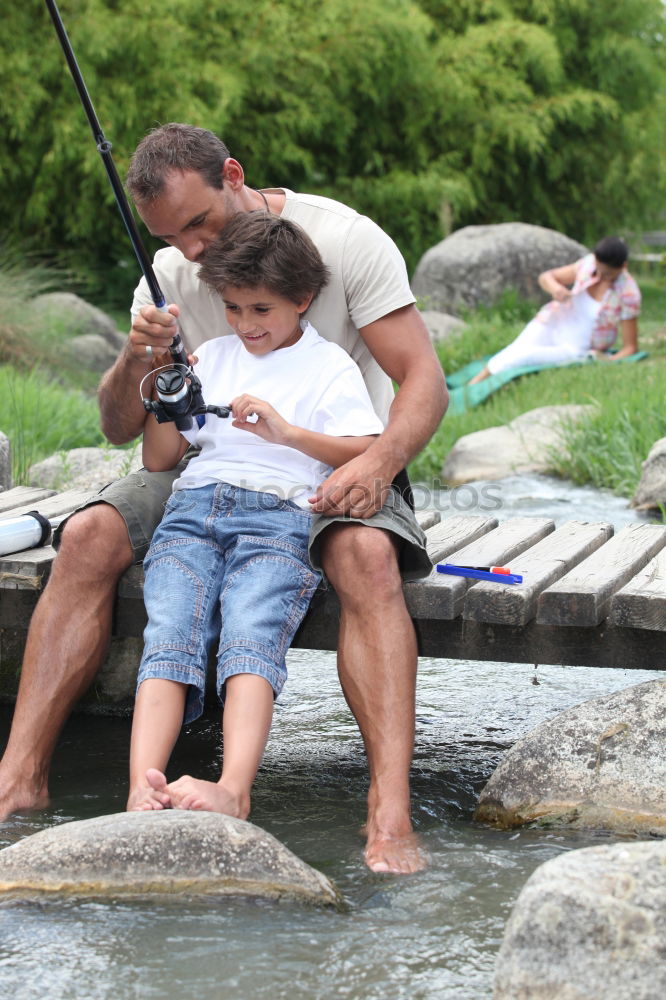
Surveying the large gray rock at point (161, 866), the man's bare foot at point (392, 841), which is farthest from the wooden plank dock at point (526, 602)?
the large gray rock at point (161, 866)

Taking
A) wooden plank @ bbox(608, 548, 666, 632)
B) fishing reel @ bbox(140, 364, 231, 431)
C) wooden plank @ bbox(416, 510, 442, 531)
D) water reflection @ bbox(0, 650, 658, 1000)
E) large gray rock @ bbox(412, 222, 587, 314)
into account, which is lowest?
water reflection @ bbox(0, 650, 658, 1000)

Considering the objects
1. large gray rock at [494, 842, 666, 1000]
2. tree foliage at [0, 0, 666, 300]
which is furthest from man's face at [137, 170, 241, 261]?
tree foliage at [0, 0, 666, 300]

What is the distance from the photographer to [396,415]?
3.10 metres

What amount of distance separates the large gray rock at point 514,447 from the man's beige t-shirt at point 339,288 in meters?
3.64

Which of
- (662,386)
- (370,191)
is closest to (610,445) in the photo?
(662,386)

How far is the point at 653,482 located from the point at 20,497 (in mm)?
3006

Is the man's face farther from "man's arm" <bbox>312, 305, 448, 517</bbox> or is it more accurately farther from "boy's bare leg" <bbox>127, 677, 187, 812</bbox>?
"boy's bare leg" <bbox>127, 677, 187, 812</bbox>

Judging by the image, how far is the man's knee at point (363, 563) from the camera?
9.21ft

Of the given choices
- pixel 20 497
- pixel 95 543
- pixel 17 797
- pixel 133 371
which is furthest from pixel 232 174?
pixel 17 797

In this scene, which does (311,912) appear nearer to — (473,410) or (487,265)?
(473,410)

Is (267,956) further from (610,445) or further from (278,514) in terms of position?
(610,445)

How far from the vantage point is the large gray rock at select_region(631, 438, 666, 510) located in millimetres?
5797

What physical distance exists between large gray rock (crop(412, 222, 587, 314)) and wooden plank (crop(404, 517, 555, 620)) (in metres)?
8.94

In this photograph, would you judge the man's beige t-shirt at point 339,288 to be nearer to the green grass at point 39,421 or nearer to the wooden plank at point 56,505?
the wooden plank at point 56,505
